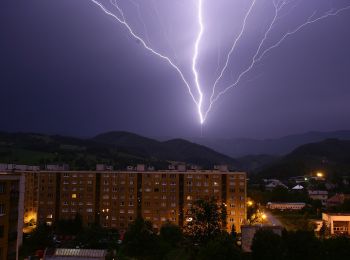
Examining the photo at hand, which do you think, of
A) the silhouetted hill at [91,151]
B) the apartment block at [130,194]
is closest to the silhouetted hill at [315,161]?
the silhouetted hill at [91,151]

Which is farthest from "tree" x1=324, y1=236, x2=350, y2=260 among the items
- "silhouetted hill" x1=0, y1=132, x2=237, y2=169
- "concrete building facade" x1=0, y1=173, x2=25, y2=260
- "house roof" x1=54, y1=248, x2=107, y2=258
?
"silhouetted hill" x1=0, y1=132, x2=237, y2=169

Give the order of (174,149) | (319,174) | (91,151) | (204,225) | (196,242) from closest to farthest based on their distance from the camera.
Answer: (196,242), (204,225), (319,174), (91,151), (174,149)

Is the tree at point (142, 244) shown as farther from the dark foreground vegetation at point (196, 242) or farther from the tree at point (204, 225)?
the tree at point (204, 225)

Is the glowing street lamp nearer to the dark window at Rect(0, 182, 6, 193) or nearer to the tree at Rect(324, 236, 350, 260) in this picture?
the tree at Rect(324, 236, 350, 260)

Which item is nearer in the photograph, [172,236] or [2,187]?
[2,187]

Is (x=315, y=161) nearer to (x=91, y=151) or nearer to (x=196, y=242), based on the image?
(x=91, y=151)

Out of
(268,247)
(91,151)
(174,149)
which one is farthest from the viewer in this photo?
(174,149)

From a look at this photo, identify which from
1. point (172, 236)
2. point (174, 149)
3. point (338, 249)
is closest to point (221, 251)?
point (338, 249)
